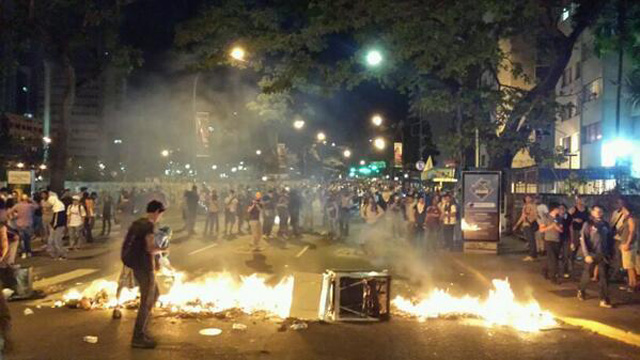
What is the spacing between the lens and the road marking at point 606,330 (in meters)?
7.82

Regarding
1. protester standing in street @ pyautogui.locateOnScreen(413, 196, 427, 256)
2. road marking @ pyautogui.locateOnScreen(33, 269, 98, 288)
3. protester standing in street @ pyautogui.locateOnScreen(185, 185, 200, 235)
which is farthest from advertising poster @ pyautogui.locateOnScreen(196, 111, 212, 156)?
road marking @ pyautogui.locateOnScreen(33, 269, 98, 288)

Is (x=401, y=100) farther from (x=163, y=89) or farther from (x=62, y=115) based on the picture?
(x=62, y=115)

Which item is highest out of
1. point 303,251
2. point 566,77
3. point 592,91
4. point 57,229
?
point 566,77

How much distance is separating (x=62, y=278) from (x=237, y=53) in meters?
6.73

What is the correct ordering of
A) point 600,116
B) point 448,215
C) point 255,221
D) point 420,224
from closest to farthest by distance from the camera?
point 448,215
point 420,224
point 255,221
point 600,116

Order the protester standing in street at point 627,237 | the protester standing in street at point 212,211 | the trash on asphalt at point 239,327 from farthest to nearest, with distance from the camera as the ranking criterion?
1. the protester standing in street at point 212,211
2. the protester standing in street at point 627,237
3. the trash on asphalt at point 239,327

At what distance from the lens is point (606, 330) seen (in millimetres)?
8242

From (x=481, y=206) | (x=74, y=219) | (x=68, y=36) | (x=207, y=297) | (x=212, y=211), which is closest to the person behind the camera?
(x=207, y=297)

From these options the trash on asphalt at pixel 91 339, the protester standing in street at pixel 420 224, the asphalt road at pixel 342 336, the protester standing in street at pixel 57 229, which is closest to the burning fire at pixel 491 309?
the asphalt road at pixel 342 336

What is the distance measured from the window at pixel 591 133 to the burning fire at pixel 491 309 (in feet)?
70.9

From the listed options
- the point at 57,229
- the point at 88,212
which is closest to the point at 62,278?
the point at 57,229

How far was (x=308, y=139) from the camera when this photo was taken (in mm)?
59812

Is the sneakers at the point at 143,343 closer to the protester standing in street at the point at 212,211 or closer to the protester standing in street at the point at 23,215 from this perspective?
the protester standing in street at the point at 23,215

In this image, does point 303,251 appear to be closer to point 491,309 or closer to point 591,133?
point 491,309
